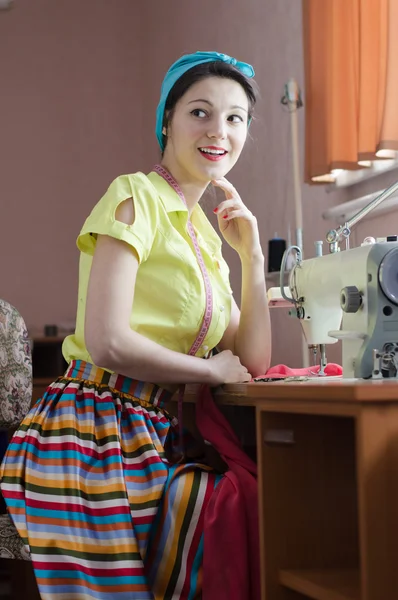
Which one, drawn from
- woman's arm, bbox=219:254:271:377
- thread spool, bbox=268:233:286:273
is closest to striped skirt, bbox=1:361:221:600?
woman's arm, bbox=219:254:271:377

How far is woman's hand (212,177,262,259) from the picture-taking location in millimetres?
1889

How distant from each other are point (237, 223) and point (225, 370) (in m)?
0.41

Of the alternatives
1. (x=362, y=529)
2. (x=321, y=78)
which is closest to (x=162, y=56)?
(x=321, y=78)

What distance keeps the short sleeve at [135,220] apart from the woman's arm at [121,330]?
0.02 meters

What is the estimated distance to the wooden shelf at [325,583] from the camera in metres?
1.21

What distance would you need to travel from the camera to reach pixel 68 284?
189 inches

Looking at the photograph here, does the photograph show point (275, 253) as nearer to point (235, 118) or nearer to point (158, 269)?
point (235, 118)

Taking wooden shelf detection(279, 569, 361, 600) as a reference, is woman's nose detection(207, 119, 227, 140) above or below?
above

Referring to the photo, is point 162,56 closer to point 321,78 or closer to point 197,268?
point 321,78

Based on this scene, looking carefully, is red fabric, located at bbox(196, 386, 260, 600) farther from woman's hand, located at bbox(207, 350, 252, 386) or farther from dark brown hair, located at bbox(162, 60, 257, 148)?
dark brown hair, located at bbox(162, 60, 257, 148)

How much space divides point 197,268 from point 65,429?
391mm

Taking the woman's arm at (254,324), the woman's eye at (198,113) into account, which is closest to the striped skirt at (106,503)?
the woman's arm at (254,324)

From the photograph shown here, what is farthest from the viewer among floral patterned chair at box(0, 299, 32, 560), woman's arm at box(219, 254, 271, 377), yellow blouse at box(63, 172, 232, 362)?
floral patterned chair at box(0, 299, 32, 560)

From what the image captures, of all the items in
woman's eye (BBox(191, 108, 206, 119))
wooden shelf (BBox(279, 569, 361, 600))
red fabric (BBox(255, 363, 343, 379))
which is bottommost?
wooden shelf (BBox(279, 569, 361, 600))
